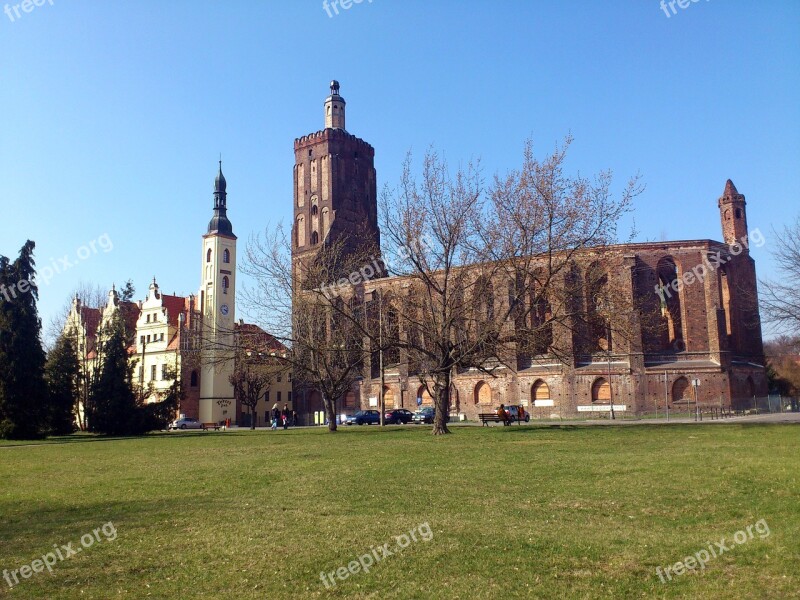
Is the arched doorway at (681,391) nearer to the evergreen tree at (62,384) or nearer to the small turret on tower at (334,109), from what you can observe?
the evergreen tree at (62,384)

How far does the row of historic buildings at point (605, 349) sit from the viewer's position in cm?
5447

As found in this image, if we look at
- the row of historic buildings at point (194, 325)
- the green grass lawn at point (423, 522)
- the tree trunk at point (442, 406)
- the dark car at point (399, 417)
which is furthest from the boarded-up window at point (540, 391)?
the green grass lawn at point (423, 522)

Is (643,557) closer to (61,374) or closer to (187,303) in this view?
(61,374)

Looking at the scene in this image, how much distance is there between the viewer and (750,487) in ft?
38.1

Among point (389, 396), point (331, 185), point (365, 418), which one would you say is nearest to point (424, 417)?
point (365, 418)

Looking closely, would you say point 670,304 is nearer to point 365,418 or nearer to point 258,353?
point 365,418

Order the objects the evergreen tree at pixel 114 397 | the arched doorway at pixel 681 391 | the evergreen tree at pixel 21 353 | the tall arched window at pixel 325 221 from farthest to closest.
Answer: the tall arched window at pixel 325 221 → the arched doorway at pixel 681 391 → the evergreen tree at pixel 114 397 → the evergreen tree at pixel 21 353

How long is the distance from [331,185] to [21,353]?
45.4m

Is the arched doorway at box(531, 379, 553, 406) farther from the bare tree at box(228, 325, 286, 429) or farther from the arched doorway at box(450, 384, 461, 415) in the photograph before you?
the bare tree at box(228, 325, 286, 429)

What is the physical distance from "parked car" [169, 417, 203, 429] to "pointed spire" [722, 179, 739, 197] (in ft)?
179

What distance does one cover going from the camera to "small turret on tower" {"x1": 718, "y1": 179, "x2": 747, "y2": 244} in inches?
2453

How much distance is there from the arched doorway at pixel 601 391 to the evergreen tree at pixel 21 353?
134 ft

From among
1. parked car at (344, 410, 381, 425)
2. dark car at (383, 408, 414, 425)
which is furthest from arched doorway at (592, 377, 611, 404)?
parked car at (344, 410, 381, 425)

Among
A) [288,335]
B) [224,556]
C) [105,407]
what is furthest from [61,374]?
[224,556]
